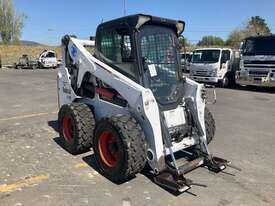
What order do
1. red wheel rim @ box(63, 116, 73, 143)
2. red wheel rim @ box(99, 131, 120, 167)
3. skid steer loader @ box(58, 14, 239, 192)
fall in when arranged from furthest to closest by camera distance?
red wheel rim @ box(63, 116, 73, 143), red wheel rim @ box(99, 131, 120, 167), skid steer loader @ box(58, 14, 239, 192)

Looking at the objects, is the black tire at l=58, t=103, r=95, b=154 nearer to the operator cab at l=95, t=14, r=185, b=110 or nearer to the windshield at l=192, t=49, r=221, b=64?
the operator cab at l=95, t=14, r=185, b=110

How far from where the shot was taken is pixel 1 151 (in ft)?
21.6

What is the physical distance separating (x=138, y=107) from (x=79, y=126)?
1449 millimetres

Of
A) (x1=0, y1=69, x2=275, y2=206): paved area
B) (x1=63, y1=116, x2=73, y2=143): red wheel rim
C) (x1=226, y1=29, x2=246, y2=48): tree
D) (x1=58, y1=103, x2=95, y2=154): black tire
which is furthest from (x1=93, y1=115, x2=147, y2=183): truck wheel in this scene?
(x1=226, y1=29, x2=246, y2=48): tree

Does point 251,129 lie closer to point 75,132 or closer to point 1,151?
point 75,132

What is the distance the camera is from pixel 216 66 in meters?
18.5

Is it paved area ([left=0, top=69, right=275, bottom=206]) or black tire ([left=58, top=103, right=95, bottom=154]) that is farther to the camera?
black tire ([left=58, top=103, right=95, bottom=154])

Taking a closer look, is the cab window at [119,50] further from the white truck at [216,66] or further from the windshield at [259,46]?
the white truck at [216,66]

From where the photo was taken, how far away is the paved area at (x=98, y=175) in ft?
15.2

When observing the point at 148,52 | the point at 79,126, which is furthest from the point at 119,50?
A: the point at 79,126

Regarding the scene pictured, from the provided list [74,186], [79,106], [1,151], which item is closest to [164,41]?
[79,106]

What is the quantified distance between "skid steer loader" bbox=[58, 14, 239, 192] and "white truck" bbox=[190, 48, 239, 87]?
12700 millimetres

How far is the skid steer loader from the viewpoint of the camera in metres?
5.01

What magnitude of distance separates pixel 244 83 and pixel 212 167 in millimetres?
12873
